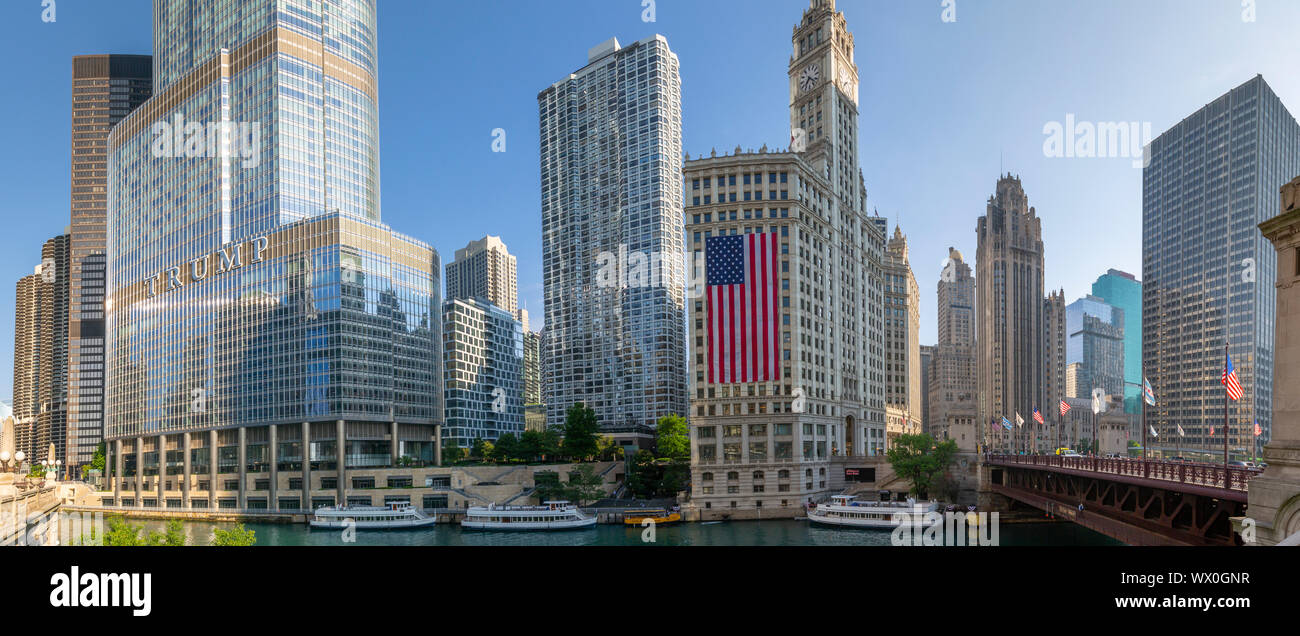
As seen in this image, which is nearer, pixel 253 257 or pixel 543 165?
pixel 253 257

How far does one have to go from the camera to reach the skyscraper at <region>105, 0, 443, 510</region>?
304ft

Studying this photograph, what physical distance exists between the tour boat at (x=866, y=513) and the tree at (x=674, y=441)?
25500mm

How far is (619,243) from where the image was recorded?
149m

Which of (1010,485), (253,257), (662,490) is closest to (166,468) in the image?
(253,257)

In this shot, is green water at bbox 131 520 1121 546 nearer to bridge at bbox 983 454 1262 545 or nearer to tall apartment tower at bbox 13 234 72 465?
Result: bridge at bbox 983 454 1262 545

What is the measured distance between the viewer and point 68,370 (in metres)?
133

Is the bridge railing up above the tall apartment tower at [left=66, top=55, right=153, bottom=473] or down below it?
below

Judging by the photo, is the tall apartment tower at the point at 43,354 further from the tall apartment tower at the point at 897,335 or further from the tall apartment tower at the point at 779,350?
the tall apartment tower at the point at 897,335

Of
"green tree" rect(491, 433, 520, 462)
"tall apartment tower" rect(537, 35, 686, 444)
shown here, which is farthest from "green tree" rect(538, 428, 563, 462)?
"tall apartment tower" rect(537, 35, 686, 444)

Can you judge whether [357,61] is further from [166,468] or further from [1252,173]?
[1252,173]

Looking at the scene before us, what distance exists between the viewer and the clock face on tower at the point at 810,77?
99.2 m

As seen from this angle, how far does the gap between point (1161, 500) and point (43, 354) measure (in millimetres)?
144830

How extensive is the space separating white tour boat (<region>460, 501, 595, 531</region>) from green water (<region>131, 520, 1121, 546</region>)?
71cm

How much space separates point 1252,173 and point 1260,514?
16782 centimetres
